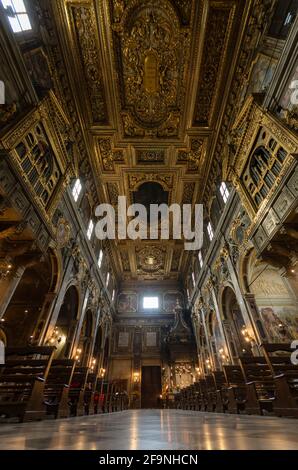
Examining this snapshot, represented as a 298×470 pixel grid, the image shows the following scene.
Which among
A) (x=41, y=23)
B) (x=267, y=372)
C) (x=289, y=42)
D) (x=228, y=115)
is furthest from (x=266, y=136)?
(x=41, y=23)

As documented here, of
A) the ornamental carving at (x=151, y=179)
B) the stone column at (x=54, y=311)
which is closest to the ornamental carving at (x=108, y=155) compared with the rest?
the ornamental carving at (x=151, y=179)

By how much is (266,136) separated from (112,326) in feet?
59.2

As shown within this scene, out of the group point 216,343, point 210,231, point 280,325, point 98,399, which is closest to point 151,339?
point 216,343

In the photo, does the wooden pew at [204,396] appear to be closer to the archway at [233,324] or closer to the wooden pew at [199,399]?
the wooden pew at [199,399]

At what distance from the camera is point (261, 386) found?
5863 mm

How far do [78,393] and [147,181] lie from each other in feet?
37.0

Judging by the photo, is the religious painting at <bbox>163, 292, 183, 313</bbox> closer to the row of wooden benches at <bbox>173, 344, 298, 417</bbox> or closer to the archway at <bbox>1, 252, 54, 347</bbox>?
the archway at <bbox>1, 252, 54, 347</bbox>

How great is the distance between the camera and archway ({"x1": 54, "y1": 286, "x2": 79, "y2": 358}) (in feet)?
34.6

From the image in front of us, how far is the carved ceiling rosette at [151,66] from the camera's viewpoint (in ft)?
29.2

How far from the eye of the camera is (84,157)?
39.9ft

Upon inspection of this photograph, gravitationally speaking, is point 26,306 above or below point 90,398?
above

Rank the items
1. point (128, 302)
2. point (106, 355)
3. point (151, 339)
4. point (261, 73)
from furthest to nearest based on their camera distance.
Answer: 1. point (128, 302)
2. point (151, 339)
3. point (106, 355)
4. point (261, 73)

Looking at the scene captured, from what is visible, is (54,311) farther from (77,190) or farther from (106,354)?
(106,354)

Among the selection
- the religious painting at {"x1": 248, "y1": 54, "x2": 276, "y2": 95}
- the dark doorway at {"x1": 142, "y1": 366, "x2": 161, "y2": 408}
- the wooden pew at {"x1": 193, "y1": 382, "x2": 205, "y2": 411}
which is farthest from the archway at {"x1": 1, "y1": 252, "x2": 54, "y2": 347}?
the dark doorway at {"x1": 142, "y1": 366, "x2": 161, "y2": 408}
